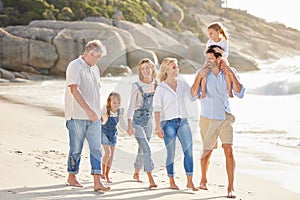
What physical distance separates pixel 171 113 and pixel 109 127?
0.80 meters

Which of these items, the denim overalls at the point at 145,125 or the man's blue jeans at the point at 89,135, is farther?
the denim overalls at the point at 145,125

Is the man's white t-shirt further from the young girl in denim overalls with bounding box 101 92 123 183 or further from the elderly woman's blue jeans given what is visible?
the elderly woman's blue jeans

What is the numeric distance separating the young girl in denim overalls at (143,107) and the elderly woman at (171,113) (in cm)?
17

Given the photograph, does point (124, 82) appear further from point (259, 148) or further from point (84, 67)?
point (259, 148)

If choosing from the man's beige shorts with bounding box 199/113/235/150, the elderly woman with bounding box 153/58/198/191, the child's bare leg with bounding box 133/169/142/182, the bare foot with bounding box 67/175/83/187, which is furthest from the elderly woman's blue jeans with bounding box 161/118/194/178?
the bare foot with bounding box 67/175/83/187

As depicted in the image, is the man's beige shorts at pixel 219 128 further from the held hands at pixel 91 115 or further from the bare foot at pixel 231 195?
the held hands at pixel 91 115

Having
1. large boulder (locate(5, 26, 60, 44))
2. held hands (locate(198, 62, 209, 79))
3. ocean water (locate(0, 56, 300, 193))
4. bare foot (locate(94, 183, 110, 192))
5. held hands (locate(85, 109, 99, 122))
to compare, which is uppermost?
large boulder (locate(5, 26, 60, 44))

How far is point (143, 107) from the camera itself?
5.39 m

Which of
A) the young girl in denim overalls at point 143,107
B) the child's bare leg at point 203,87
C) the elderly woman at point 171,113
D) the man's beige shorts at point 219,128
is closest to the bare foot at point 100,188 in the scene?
the young girl in denim overalls at point 143,107

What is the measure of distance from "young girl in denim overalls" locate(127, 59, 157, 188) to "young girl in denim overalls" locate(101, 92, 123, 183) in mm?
296

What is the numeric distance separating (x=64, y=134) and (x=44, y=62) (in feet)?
70.3

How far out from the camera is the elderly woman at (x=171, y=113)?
519 centimetres

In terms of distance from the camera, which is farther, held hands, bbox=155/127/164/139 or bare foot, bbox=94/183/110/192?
held hands, bbox=155/127/164/139

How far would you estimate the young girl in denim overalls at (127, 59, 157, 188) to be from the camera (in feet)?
17.6
